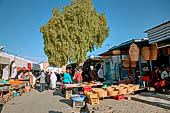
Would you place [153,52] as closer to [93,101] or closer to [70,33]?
[93,101]

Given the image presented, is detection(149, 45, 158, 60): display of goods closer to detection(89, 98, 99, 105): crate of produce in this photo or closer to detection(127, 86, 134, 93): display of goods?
detection(127, 86, 134, 93): display of goods

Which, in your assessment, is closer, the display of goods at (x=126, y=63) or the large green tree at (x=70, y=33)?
the display of goods at (x=126, y=63)

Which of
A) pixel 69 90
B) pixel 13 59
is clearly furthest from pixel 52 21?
pixel 69 90

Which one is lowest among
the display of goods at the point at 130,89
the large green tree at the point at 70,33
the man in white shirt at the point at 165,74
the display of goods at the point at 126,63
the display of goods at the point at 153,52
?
the display of goods at the point at 130,89

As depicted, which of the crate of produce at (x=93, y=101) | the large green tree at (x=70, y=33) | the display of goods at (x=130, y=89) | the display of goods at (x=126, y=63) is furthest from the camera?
the large green tree at (x=70, y=33)

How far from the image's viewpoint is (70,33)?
53.4ft

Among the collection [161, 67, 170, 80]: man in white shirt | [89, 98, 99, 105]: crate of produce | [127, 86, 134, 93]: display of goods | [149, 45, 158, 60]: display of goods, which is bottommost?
[89, 98, 99, 105]: crate of produce

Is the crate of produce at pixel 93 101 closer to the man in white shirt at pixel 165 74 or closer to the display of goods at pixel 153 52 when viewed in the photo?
the man in white shirt at pixel 165 74

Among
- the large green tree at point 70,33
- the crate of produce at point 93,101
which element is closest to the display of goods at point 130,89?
the crate of produce at point 93,101

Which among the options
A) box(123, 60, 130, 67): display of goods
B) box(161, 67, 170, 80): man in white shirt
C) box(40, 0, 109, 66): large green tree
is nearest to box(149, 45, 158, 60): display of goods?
box(161, 67, 170, 80): man in white shirt

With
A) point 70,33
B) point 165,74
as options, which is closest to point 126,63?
point 165,74

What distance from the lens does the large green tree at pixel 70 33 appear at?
15922 mm

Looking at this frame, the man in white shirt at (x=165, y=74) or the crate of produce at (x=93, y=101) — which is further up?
the man in white shirt at (x=165, y=74)

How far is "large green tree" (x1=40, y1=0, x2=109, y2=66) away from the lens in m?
15.9
